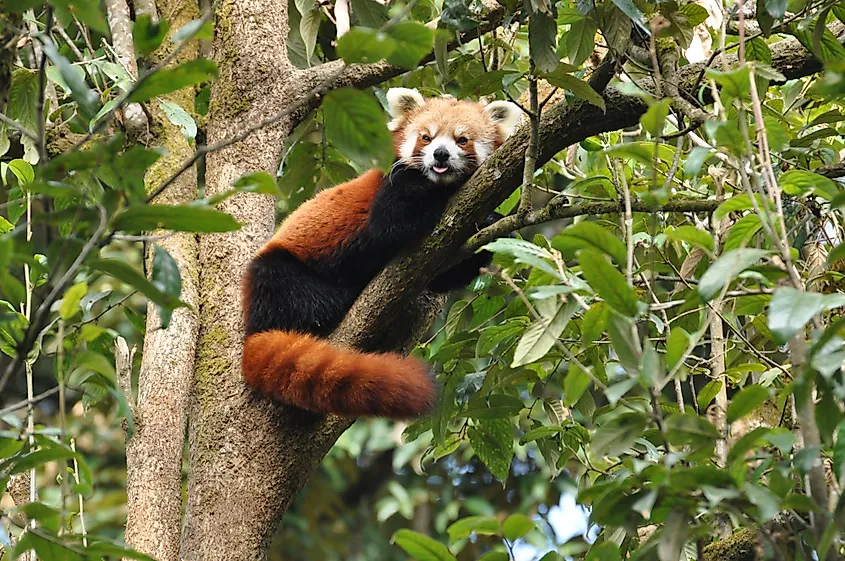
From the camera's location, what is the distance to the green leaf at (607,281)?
1.68 metres

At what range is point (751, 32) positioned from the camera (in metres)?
2.83

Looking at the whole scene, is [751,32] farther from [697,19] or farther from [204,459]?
[204,459]

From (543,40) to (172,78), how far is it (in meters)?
1.23

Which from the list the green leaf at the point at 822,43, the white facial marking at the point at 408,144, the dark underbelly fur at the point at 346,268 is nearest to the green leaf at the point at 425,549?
the green leaf at the point at 822,43

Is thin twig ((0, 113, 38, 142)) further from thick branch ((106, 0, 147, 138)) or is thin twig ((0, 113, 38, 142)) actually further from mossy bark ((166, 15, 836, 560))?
thick branch ((106, 0, 147, 138))

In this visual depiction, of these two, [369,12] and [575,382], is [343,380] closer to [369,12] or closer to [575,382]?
[575,382]

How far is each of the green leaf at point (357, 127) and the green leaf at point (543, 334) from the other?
23.5 inches

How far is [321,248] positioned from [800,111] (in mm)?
2127

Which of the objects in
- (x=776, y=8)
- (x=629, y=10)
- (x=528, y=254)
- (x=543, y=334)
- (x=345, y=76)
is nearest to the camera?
(x=528, y=254)

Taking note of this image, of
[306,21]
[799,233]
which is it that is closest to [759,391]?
[799,233]

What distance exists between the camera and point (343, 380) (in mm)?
2994

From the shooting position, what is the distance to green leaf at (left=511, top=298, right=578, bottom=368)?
2092 millimetres

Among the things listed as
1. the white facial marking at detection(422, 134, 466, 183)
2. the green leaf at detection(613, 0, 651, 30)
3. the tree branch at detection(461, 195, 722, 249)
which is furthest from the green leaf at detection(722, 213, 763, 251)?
the white facial marking at detection(422, 134, 466, 183)

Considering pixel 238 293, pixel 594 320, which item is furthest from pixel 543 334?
pixel 238 293
